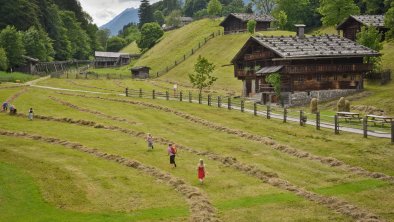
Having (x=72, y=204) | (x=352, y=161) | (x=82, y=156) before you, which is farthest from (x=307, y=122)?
(x=72, y=204)

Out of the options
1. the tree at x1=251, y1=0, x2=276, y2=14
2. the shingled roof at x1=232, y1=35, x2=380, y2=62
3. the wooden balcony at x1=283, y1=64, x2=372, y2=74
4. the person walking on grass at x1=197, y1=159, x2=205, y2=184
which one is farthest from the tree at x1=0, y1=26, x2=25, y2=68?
the tree at x1=251, y1=0, x2=276, y2=14

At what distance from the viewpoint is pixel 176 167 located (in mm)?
31766

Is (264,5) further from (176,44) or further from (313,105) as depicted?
(313,105)

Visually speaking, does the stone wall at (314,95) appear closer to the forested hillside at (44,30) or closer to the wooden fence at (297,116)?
the wooden fence at (297,116)

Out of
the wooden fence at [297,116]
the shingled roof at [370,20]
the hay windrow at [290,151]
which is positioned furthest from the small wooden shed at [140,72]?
the hay windrow at [290,151]

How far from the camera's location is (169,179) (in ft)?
94.9

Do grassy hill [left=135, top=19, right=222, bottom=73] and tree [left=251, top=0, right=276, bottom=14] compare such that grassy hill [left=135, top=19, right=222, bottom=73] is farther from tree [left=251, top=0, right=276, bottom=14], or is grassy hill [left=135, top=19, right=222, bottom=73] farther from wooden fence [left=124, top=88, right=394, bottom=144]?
wooden fence [left=124, top=88, right=394, bottom=144]

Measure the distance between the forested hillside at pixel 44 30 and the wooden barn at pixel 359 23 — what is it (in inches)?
2670

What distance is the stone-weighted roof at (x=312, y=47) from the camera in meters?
63.3

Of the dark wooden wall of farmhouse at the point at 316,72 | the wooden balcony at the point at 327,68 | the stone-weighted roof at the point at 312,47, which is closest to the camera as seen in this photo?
the stone-weighted roof at the point at 312,47

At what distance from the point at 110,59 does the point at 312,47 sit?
346ft

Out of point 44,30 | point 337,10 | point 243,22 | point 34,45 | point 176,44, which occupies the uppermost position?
point 337,10

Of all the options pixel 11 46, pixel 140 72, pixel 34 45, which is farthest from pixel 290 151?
pixel 34 45

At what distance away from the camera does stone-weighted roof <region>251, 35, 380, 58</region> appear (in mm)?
63344
